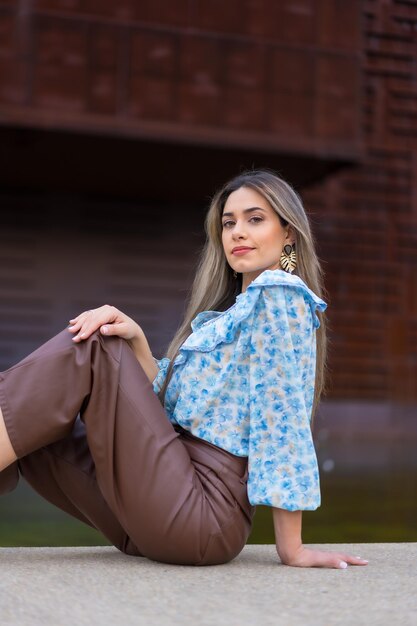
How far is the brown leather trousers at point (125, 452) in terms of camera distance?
192cm

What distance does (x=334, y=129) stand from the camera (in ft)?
28.3

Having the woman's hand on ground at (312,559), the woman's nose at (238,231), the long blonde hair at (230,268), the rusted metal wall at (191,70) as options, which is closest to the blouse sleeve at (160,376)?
the long blonde hair at (230,268)

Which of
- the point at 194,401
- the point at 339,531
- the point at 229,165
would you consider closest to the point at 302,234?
the point at 194,401

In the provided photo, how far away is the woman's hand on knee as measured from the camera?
1.97 m

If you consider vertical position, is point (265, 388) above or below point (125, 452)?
above

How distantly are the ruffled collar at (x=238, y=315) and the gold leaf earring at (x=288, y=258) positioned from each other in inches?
5.3

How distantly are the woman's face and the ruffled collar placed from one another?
0.40 feet

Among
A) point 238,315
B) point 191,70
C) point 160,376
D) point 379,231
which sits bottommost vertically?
point 160,376

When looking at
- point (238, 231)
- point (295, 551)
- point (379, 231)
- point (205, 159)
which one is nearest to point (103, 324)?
point (238, 231)

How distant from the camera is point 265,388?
2.01 metres

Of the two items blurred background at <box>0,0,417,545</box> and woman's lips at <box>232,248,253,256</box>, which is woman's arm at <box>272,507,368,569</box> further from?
blurred background at <box>0,0,417,545</box>

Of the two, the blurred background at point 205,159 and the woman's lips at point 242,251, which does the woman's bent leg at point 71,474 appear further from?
the blurred background at point 205,159

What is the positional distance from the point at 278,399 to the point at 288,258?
36cm

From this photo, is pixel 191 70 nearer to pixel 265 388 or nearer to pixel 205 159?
pixel 205 159
